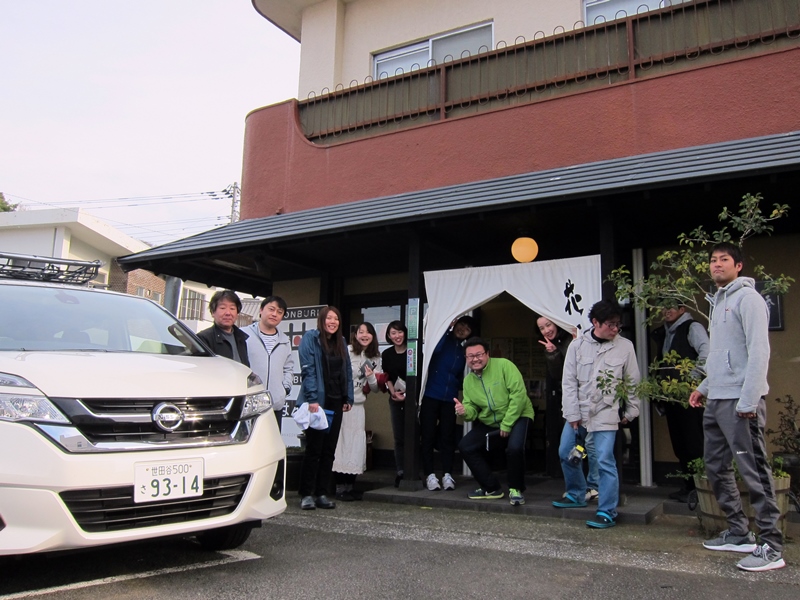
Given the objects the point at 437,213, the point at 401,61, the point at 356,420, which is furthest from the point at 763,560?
the point at 401,61

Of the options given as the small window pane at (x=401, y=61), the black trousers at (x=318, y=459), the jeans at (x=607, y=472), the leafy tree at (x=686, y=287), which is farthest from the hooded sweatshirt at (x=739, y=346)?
the small window pane at (x=401, y=61)

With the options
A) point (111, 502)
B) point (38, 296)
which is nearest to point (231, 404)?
point (111, 502)

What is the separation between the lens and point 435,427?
6.76 m

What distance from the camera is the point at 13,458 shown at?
2.91 metres

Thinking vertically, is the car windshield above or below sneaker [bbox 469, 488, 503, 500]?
above

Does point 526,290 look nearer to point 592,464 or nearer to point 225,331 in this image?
point 592,464

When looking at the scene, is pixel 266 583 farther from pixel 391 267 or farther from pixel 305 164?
pixel 305 164

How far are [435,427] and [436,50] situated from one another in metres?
6.10

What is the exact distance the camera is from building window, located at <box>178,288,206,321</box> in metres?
30.2

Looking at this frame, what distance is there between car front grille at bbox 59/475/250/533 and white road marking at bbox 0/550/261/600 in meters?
0.56

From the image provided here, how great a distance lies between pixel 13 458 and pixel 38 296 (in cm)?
162

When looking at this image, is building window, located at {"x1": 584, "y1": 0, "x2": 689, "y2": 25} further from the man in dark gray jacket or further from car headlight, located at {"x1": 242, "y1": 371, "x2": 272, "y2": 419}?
car headlight, located at {"x1": 242, "y1": 371, "x2": 272, "y2": 419}

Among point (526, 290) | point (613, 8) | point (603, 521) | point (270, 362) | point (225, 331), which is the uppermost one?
point (613, 8)

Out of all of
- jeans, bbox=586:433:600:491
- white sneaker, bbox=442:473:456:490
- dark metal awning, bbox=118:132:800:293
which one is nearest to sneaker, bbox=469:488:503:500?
white sneaker, bbox=442:473:456:490
